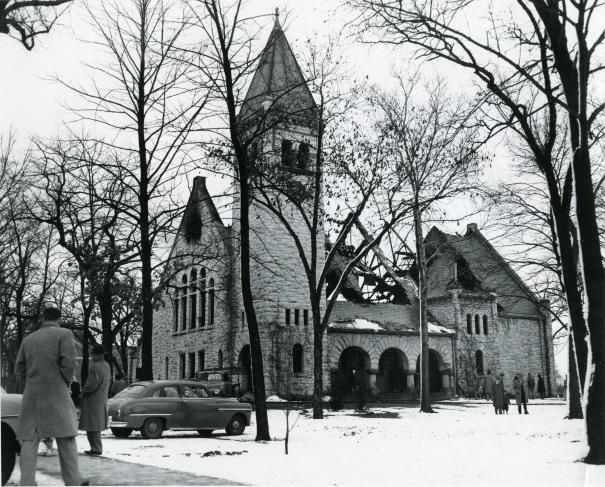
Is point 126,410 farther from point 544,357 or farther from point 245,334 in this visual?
point 544,357

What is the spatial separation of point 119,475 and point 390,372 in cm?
3688

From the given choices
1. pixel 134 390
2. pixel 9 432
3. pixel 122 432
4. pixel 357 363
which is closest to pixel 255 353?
pixel 134 390

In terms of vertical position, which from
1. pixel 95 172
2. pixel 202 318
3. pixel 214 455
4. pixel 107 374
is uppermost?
pixel 95 172

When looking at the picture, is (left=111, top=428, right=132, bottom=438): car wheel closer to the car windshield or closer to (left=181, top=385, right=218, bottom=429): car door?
the car windshield

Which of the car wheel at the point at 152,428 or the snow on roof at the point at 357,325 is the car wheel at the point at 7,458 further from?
the snow on roof at the point at 357,325

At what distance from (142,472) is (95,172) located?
636 inches

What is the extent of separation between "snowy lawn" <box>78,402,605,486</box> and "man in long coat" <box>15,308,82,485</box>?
2416 mm

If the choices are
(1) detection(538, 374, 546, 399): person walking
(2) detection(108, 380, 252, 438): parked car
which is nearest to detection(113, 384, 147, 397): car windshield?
(2) detection(108, 380, 252, 438): parked car

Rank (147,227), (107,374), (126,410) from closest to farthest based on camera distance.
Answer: (107,374) → (126,410) → (147,227)

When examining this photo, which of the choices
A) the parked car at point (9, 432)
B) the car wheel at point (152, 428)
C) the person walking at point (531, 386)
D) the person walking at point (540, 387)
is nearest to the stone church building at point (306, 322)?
the person walking at point (540, 387)

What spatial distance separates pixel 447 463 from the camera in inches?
416

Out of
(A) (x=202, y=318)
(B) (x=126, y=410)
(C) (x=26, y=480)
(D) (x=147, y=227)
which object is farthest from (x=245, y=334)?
(C) (x=26, y=480)

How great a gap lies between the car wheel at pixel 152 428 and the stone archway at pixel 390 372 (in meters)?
28.7

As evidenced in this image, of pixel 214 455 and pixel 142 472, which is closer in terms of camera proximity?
pixel 142 472
